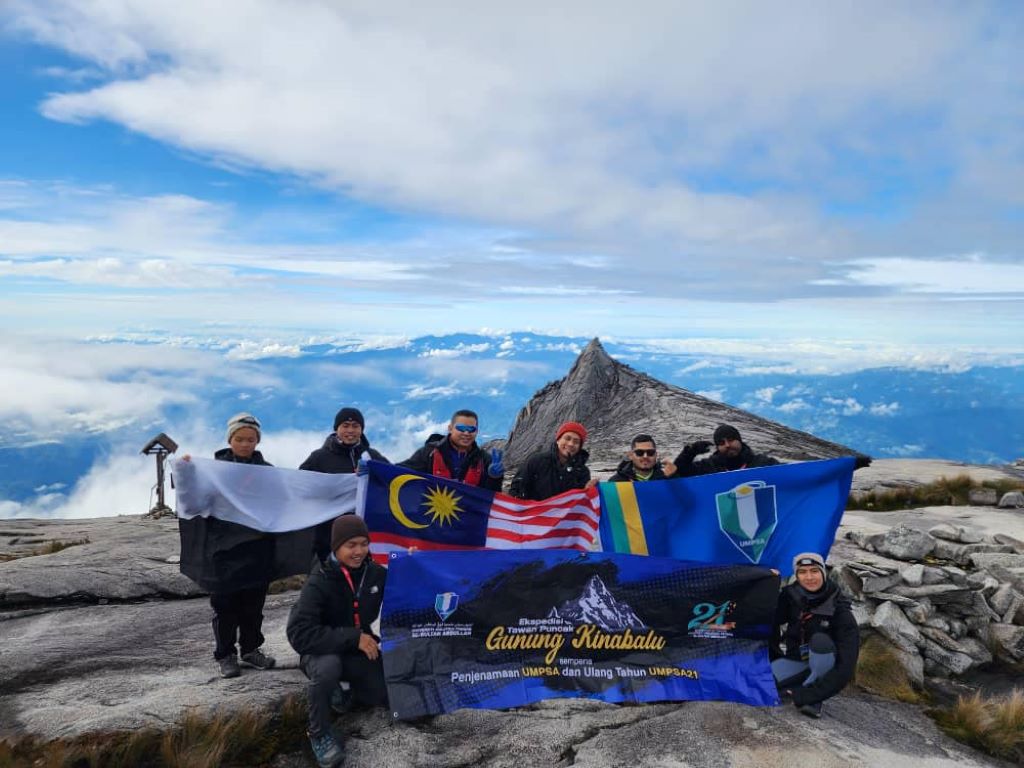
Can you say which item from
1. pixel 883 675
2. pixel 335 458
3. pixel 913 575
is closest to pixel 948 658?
pixel 913 575

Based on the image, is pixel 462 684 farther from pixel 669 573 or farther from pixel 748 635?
pixel 748 635

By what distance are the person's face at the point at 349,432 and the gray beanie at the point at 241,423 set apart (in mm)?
1145

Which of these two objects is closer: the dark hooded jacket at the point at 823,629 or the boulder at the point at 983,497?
the dark hooded jacket at the point at 823,629

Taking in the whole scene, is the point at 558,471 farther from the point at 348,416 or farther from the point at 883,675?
the point at 883,675

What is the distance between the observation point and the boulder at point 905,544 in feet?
39.1

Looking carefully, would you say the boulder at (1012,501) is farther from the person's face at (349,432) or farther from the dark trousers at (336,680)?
the dark trousers at (336,680)

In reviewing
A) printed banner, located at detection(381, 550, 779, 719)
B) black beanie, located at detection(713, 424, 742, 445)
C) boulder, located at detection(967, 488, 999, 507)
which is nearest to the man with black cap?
black beanie, located at detection(713, 424, 742, 445)

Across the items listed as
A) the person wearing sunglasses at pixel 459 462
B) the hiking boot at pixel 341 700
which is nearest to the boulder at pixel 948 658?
the person wearing sunglasses at pixel 459 462

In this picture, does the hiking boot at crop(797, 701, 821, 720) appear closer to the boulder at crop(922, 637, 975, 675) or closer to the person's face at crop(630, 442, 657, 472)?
the boulder at crop(922, 637, 975, 675)

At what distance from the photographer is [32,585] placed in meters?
10.6

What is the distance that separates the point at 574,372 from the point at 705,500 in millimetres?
19733

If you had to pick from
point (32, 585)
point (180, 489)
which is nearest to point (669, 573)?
point (180, 489)

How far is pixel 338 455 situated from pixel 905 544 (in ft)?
35.6

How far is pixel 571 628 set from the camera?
7309mm
